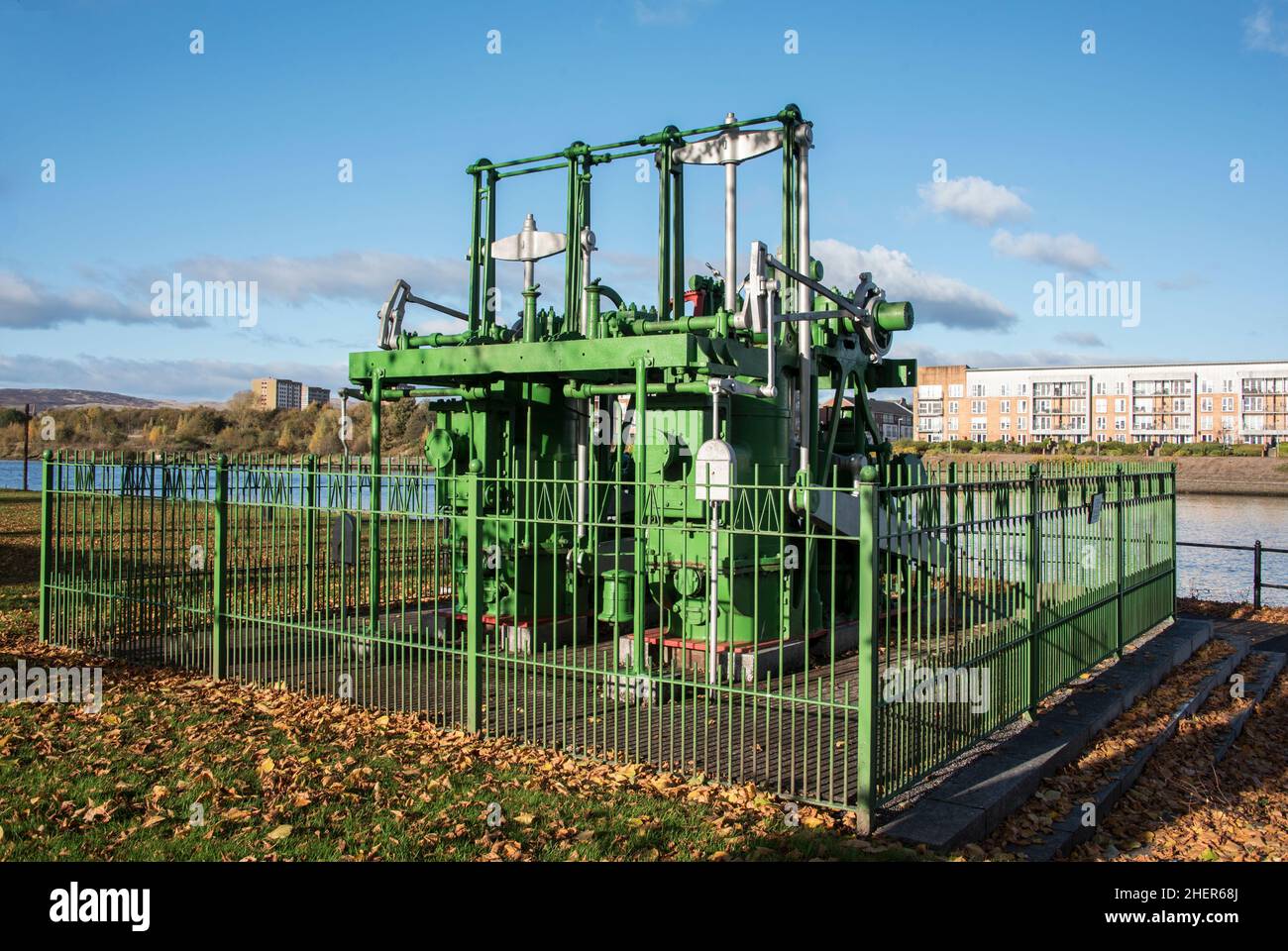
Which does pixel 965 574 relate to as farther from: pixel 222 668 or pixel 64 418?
pixel 64 418

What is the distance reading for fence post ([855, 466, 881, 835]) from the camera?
620 cm

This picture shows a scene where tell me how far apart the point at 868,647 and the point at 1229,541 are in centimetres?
2926

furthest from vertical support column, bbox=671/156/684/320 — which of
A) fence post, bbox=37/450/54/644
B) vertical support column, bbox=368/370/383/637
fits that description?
fence post, bbox=37/450/54/644

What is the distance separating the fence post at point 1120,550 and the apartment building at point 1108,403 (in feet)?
292

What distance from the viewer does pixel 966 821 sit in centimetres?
624

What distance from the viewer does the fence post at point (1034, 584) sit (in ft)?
28.7

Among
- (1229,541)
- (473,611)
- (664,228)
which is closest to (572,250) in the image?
(664,228)

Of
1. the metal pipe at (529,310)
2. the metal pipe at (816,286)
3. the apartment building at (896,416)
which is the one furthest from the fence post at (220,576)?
the apartment building at (896,416)

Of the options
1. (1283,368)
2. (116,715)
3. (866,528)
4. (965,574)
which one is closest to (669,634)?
(965,574)

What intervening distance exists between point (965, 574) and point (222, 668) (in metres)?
7.43

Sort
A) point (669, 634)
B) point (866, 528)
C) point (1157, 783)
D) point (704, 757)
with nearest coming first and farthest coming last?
point (866, 528)
point (704, 757)
point (1157, 783)
point (669, 634)

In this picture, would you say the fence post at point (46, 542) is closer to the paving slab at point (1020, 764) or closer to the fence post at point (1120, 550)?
the paving slab at point (1020, 764)

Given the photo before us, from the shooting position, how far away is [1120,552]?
38.0 ft

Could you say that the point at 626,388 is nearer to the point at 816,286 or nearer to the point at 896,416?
the point at 816,286
